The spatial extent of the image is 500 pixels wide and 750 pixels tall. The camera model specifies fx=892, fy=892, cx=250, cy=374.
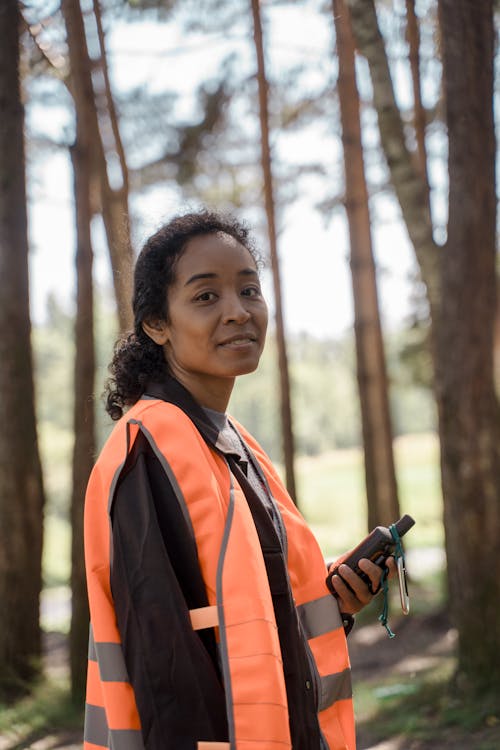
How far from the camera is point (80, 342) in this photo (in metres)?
8.03

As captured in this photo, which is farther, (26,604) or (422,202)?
(26,604)

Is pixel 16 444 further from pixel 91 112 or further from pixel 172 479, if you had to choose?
pixel 172 479

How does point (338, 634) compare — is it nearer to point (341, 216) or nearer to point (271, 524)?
point (271, 524)

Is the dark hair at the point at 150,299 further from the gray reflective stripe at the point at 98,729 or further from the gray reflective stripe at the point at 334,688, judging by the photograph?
the gray reflective stripe at the point at 334,688

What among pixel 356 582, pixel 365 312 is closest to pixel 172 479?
pixel 356 582

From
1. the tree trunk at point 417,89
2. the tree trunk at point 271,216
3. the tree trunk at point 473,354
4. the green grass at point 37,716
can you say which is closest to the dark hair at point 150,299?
the tree trunk at point 473,354

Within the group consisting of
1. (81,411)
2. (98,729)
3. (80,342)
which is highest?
(80,342)

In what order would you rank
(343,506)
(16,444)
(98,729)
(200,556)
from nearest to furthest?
(200,556)
(98,729)
(16,444)
(343,506)

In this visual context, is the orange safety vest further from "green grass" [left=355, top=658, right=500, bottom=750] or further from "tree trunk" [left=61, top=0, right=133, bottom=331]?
"green grass" [left=355, top=658, right=500, bottom=750]

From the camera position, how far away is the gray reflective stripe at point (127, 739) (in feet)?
6.47

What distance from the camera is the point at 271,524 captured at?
2234 millimetres

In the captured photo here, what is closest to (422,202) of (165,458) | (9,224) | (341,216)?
(9,224)

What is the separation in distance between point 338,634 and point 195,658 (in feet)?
2.14

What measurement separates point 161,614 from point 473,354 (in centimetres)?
483
